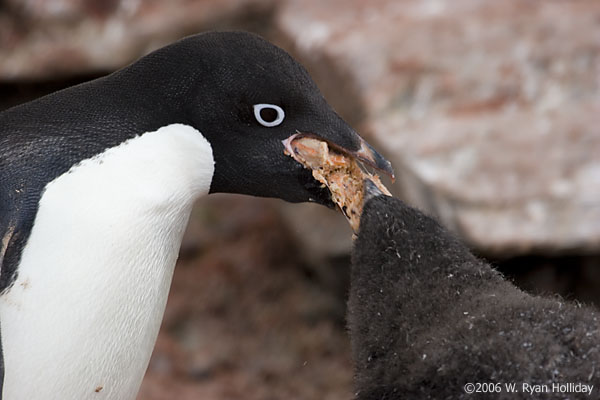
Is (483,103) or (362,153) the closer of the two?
(362,153)

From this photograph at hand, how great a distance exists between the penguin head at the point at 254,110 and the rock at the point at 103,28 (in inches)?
86.0

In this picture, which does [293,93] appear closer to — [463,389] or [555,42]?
[463,389]

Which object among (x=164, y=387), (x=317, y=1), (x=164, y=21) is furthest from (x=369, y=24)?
(x=164, y=387)

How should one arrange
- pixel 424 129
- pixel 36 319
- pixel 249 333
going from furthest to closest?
pixel 249 333
pixel 424 129
pixel 36 319

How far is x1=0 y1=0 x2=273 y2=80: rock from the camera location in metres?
3.66

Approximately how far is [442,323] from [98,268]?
546 mm

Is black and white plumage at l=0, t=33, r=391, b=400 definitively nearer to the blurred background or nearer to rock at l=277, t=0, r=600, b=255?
the blurred background

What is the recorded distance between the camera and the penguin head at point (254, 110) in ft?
4.92

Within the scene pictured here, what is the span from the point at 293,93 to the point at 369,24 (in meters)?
1.70

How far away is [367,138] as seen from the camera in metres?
2.83

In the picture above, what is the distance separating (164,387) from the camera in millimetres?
3250

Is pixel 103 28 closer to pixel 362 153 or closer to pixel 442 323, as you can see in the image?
pixel 362 153

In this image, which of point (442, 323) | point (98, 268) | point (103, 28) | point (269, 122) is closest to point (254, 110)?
point (269, 122)

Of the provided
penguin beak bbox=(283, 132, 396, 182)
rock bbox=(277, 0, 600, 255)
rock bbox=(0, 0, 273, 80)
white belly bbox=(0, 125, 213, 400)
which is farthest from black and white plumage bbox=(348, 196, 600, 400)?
rock bbox=(0, 0, 273, 80)
